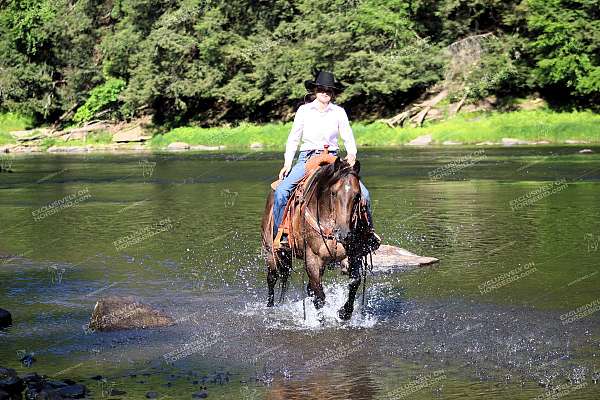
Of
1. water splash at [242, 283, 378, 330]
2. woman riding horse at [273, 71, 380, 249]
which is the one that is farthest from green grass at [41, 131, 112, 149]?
woman riding horse at [273, 71, 380, 249]

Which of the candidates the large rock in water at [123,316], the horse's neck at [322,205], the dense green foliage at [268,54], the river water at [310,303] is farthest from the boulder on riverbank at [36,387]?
the dense green foliage at [268,54]

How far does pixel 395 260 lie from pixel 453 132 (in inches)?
1795

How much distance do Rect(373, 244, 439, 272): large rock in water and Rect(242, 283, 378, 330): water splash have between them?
2245 mm

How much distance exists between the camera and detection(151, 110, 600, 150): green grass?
195ft

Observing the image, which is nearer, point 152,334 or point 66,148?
point 152,334

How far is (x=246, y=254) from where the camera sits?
1875cm

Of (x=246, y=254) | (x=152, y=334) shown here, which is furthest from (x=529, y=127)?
(x=152, y=334)

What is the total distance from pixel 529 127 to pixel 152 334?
166ft

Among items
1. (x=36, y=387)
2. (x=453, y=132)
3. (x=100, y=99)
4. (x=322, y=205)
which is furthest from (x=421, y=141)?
(x=36, y=387)

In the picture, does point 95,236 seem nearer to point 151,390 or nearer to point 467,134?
point 151,390

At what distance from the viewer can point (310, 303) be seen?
1388 centimetres

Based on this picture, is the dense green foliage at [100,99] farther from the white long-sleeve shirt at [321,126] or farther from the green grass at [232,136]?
the white long-sleeve shirt at [321,126]

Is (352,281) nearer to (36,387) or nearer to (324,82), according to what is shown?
(324,82)

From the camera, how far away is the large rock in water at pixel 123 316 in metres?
12.4
